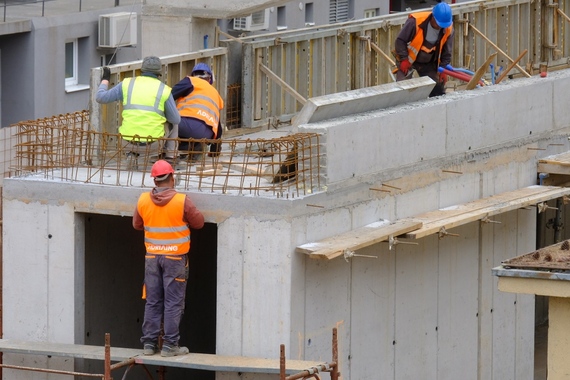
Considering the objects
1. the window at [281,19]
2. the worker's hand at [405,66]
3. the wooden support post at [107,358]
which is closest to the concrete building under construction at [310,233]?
the wooden support post at [107,358]

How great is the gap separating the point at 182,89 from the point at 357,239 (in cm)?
317

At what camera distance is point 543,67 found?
23047 mm

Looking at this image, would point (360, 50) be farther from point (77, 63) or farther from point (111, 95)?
point (77, 63)

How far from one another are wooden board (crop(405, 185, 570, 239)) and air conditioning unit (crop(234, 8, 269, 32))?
20610mm

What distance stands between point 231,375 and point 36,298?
95.5 inches

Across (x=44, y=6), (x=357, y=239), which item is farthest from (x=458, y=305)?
(x=44, y=6)

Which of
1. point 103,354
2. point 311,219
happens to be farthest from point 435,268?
point 103,354

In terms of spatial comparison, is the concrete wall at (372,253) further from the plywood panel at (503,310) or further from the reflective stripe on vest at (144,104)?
the reflective stripe on vest at (144,104)

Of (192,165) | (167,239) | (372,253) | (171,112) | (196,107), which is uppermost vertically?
(196,107)

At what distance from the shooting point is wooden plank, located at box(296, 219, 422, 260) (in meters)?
16.9

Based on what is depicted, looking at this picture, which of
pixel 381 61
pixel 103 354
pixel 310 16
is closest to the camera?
pixel 103 354

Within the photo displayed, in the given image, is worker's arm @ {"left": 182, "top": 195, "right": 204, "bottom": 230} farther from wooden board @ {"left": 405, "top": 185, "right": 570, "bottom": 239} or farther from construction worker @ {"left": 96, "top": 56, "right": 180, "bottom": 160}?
wooden board @ {"left": 405, "top": 185, "right": 570, "bottom": 239}

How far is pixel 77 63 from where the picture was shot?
39.0 meters

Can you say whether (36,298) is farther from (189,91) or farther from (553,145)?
(553,145)
